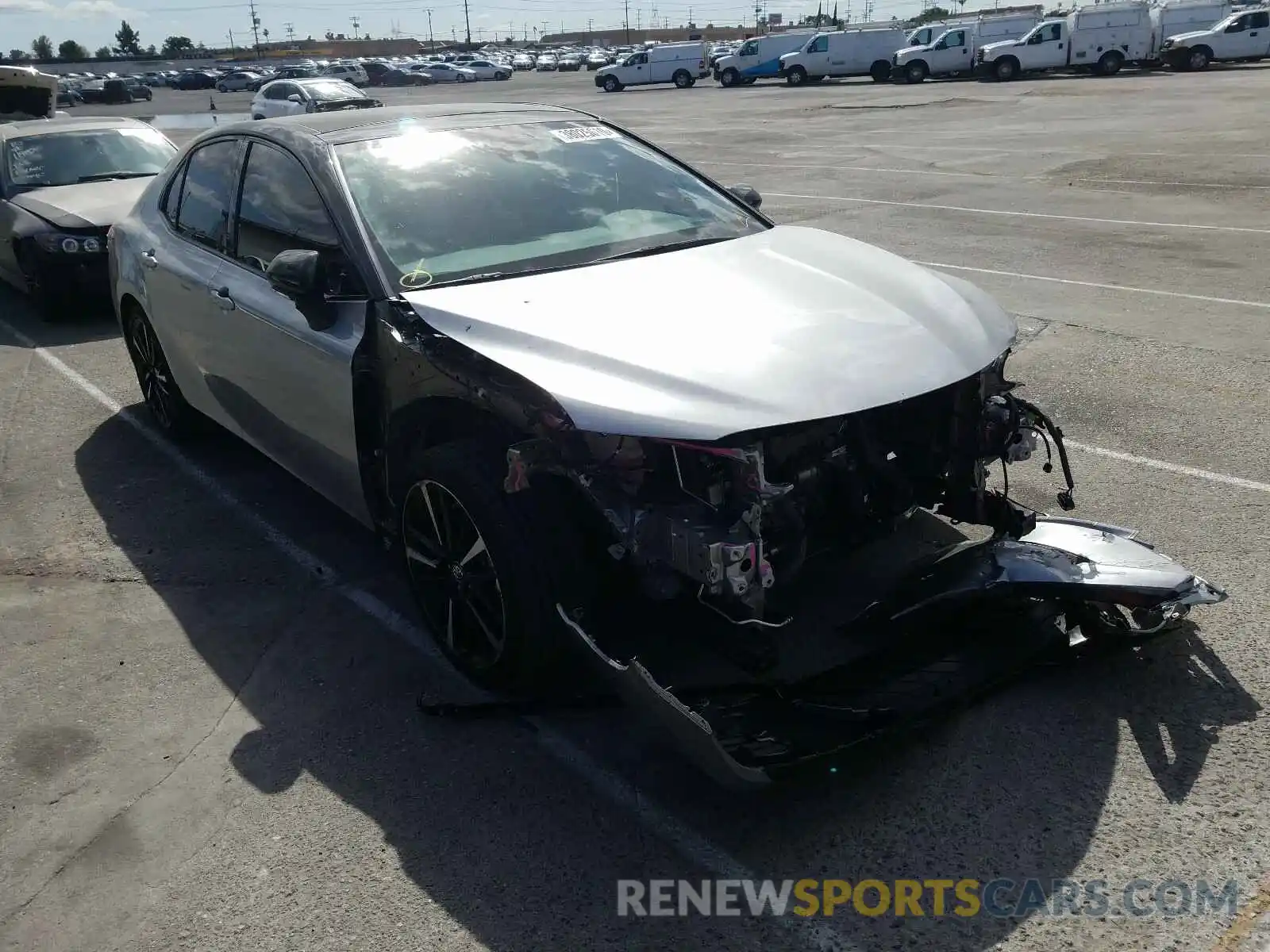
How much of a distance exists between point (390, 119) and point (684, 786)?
3.03 metres

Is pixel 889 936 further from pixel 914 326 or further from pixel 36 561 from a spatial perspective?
pixel 36 561

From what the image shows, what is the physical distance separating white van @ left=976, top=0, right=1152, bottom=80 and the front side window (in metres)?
38.9

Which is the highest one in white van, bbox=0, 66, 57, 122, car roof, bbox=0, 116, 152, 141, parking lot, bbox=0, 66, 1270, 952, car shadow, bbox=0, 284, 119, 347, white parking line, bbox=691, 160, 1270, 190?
white van, bbox=0, 66, 57, 122

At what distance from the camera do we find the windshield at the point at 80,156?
33.2 ft

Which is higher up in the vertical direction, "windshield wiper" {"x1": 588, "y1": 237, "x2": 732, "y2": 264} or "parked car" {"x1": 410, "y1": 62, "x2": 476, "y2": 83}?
"parked car" {"x1": 410, "y1": 62, "x2": 476, "y2": 83}

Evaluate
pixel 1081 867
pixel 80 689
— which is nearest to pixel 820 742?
pixel 1081 867

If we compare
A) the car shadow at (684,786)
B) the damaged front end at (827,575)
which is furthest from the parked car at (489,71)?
the damaged front end at (827,575)

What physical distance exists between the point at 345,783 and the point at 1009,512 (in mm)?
2395

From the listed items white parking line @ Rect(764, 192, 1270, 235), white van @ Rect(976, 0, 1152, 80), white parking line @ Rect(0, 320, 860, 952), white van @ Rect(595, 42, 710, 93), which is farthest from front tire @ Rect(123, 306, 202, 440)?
white van @ Rect(595, 42, 710, 93)

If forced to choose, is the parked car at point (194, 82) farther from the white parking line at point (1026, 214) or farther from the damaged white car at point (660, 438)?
the damaged white car at point (660, 438)

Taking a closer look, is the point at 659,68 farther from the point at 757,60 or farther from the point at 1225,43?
the point at 1225,43

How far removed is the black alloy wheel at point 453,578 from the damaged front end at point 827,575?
35 centimetres

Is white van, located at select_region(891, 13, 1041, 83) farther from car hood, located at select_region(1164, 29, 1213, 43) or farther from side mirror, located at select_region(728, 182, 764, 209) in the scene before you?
side mirror, located at select_region(728, 182, 764, 209)

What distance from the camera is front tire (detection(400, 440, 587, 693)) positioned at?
3213mm
